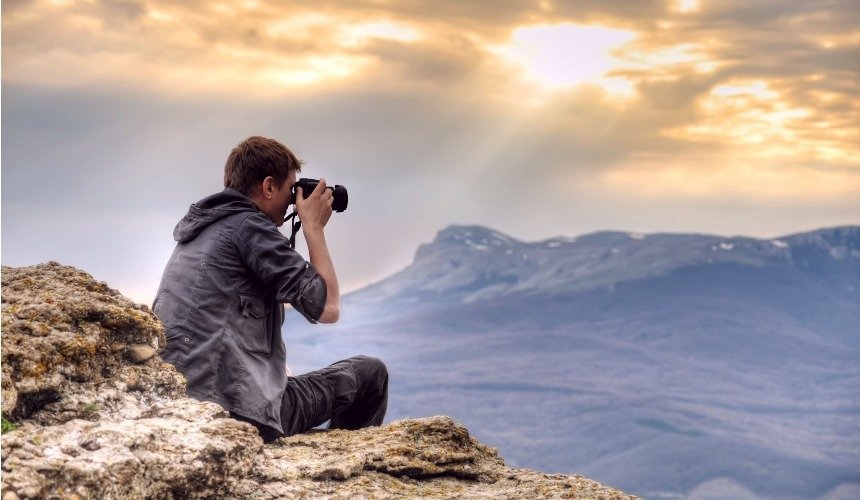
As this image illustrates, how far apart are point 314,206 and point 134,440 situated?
2851mm

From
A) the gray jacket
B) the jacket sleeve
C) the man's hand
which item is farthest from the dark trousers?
the man's hand

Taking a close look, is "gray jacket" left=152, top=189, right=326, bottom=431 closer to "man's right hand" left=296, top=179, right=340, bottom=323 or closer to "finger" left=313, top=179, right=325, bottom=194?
"man's right hand" left=296, top=179, right=340, bottom=323

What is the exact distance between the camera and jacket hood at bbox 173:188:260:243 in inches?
311

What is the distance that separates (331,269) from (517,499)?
2109 millimetres

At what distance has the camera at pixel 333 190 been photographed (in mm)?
8242

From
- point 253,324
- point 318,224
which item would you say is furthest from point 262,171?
point 253,324

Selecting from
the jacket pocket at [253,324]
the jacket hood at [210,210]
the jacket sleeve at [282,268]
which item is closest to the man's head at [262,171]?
the jacket hood at [210,210]

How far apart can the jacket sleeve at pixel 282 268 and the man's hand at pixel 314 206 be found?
419 millimetres

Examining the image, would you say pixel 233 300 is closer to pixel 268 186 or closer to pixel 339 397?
pixel 268 186

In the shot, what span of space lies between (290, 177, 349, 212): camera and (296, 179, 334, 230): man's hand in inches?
2.5

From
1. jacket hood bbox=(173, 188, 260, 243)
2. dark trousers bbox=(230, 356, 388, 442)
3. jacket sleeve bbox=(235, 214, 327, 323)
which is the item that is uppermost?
jacket hood bbox=(173, 188, 260, 243)

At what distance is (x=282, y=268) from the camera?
25.0ft

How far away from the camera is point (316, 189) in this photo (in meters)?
8.14

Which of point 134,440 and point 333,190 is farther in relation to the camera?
point 333,190
